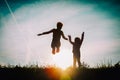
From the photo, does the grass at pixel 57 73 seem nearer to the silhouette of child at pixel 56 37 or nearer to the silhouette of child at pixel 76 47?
the silhouette of child at pixel 56 37

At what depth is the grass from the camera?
38.9ft

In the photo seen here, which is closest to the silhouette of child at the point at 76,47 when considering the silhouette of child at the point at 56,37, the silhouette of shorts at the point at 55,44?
the silhouette of child at the point at 56,37

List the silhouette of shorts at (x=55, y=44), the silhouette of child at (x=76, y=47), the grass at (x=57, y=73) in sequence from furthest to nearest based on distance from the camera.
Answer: the silhouette of child at (x=76, y=47), the silhouette of shorts at (x=55, y=44), the grass at (x=57, y=73)

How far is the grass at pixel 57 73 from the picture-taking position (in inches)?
467

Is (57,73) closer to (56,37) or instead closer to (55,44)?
(55,44)

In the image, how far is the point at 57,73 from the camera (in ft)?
40.5

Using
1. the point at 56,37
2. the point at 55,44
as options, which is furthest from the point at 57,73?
the point at 56,37

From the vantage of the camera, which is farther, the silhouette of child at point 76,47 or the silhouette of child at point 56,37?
the silhouette of child at point 76,47

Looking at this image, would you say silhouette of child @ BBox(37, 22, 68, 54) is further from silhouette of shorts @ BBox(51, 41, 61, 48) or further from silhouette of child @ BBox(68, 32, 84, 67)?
silhouette of child @ BBox(68, 32, 84, 67)

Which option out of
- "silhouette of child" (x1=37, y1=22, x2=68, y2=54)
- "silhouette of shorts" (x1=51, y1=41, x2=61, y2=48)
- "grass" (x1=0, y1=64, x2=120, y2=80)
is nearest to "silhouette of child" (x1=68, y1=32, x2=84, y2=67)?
"silhouette of child" (x1=37, y1=22, x2=68, y2=54)

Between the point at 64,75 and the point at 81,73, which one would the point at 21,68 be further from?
the point at 81,73

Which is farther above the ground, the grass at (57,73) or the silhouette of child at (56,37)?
the silhouette of child at (56,37)

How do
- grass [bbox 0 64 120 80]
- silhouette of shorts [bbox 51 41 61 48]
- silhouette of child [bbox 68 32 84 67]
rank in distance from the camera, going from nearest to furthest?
grass [bbox 0 64 120 80]
silhouette of shorts [bbox 51 41 61 48]
silhouette of child [bbox 68 32 84 67]

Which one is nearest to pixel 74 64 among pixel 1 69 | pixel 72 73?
pixel 72 73
